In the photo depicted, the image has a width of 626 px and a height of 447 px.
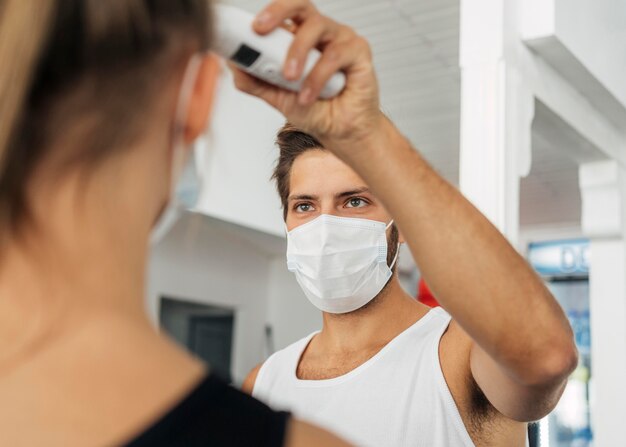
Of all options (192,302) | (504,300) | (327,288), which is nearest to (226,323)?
(192,302)

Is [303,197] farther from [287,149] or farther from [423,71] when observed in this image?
[423,71]

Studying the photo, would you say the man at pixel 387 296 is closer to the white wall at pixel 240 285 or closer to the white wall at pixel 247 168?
the white wall at pixel 247 168

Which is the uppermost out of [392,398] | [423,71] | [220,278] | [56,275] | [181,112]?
[423,71]

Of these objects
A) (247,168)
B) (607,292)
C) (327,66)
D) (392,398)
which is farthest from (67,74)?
(247,168)

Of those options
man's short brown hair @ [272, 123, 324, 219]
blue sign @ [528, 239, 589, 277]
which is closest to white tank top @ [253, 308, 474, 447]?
man's short brown hair @ [272, 123, 324, 219]

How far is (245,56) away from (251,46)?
0.01 metres

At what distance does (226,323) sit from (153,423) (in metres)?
7.10

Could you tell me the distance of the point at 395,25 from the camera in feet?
11.8

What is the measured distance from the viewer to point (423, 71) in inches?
161

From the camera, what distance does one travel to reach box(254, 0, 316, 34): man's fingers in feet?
2.39

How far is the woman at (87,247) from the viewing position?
1.58 feet

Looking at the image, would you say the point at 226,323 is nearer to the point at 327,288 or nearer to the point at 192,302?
the point at 192,302

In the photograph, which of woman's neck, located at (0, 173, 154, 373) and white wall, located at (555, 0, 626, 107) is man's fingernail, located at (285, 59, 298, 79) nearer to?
woman's neck, located at (0, 173, 154, 373)

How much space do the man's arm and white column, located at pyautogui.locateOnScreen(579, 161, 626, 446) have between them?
245cm
